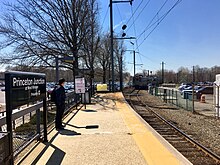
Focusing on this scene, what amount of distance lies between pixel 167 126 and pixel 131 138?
6255mm

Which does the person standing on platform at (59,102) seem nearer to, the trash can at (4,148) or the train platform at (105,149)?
the train platform at (105,149)

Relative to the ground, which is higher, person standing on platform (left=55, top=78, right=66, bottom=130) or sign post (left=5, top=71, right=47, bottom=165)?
sign post (left=5, top=71, right=47, bottom=165)

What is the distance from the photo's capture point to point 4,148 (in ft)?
13.0

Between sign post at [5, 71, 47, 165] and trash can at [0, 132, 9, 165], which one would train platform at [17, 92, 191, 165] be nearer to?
sign post at [5, 71, 47, 165]

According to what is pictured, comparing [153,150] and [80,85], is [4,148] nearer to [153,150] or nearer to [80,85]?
[153,150]

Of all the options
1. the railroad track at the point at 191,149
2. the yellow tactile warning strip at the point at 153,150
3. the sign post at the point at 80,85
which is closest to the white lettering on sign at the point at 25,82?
the yellow tactile warning strip at the point at 153,150

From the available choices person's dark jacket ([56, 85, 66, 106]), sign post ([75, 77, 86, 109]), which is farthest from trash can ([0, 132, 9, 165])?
sign post ([75, 77, 86, 109])

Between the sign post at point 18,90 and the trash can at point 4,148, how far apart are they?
134mm

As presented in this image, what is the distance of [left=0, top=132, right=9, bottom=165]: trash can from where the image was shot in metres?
3.84

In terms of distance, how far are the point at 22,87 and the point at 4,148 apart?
1.57 metres

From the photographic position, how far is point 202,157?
8031mm

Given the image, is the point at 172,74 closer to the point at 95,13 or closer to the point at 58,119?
the point at 95,13

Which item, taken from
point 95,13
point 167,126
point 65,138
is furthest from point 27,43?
point 65,138

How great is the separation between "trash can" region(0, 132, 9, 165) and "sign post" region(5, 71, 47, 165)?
134 millimetres
